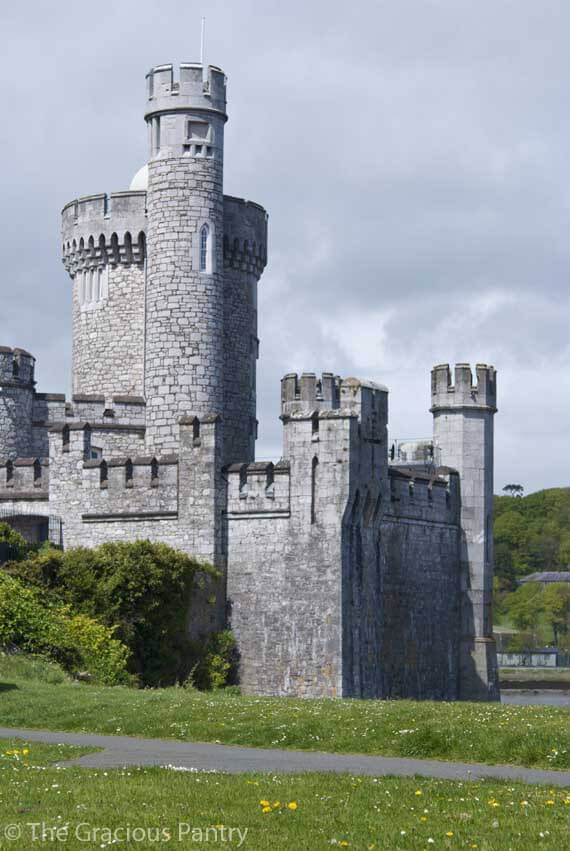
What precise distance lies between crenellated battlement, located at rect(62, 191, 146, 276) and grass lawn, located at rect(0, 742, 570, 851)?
3186 centimetres

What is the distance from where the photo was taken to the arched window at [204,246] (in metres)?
46.2

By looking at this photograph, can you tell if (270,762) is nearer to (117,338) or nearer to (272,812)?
(272,812)

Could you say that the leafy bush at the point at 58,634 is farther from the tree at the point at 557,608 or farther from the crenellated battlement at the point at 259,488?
the tree at the point at 557,608

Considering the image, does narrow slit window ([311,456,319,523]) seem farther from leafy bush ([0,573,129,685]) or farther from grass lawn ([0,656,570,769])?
grass lawn ([0,656,570,769])

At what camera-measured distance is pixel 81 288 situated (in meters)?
52.2

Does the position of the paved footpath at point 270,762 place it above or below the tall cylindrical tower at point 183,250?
below

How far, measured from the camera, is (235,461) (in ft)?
163

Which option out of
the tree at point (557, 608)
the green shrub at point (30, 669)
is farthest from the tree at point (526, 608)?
the green shrub at point (30, 669)

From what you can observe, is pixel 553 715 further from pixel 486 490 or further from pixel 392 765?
pixel 486 490

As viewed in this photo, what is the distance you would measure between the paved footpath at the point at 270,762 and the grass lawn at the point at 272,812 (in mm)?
1217

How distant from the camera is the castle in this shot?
41625mm

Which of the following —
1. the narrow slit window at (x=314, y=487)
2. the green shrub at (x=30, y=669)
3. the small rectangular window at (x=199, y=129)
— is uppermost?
the small rectangular window at (x=199, y=129)

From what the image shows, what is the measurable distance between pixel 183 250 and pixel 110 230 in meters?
5.34

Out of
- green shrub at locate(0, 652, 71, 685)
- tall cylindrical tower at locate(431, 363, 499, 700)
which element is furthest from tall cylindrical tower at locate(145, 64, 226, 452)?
green shrub at locate(0, 652, 71, 685)
